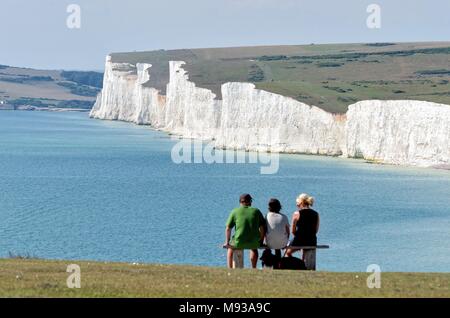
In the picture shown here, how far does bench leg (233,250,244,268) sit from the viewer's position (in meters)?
17.4

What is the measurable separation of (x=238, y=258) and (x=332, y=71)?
10686 cm

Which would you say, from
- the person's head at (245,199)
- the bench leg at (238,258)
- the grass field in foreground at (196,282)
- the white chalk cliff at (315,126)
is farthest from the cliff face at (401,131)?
the grass field in foreground at (196,282)

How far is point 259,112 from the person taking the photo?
88.2 meters

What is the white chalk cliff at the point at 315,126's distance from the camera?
7206 centimetres

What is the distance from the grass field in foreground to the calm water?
612 inches

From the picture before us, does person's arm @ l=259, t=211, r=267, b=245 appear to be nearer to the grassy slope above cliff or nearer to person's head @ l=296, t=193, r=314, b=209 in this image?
person's head @ l=296, t=193, r=314, b=209

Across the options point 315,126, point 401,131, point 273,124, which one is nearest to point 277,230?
point 401,131

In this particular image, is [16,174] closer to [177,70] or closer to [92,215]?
[92,215]

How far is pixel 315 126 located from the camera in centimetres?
8438

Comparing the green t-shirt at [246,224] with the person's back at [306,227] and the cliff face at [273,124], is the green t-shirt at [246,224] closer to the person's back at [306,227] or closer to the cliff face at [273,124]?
the person's back at [306,227]

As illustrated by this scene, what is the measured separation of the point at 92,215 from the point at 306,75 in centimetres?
7828

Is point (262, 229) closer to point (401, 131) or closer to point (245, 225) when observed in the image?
point (245, 225)

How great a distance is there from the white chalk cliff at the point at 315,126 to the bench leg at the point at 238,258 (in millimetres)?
53916
